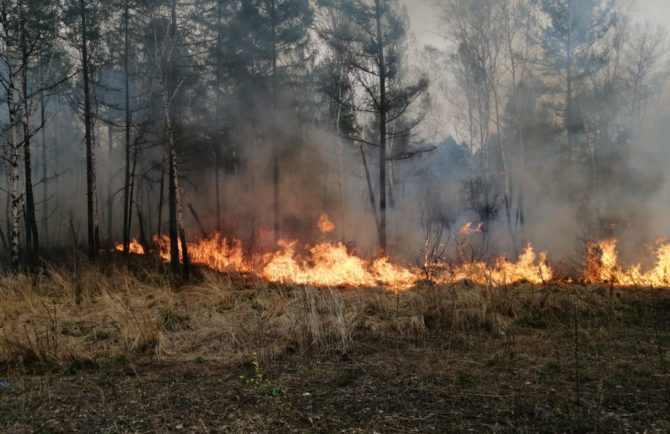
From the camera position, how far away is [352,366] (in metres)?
4.94

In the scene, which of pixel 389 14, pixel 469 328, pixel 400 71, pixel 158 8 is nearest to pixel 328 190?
pixel 400 71

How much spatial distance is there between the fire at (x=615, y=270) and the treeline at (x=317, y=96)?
180 inches

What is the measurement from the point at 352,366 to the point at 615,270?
28.6 feet

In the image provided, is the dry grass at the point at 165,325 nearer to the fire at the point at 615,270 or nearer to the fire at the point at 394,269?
the fire at the point at 394,269

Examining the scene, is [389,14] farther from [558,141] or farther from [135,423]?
[135,423]

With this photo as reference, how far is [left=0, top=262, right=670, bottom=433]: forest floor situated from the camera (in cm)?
356

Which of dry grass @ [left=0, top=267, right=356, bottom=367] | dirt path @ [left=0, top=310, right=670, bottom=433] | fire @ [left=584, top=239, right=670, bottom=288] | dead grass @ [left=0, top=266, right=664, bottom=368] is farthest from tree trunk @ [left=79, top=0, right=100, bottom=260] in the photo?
fire @ [left=584, top=239, right=670, bottom=288]

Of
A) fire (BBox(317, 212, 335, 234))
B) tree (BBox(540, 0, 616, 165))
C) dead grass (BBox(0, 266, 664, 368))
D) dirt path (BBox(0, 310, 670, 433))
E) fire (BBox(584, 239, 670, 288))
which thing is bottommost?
dirt path (BBox(0, 310, 670, 433))

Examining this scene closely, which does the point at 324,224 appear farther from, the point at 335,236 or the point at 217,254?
the point at 217,254

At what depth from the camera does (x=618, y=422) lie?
10.9 ft

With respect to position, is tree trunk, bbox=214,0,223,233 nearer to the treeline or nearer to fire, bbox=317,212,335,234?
the treeline

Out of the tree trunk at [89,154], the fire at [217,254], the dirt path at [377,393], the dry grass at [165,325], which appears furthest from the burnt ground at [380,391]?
the tree trunk at [89,154]

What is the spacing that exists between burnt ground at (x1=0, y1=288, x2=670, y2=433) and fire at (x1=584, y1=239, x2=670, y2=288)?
4742 millimetres

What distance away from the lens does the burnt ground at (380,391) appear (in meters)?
3.46
